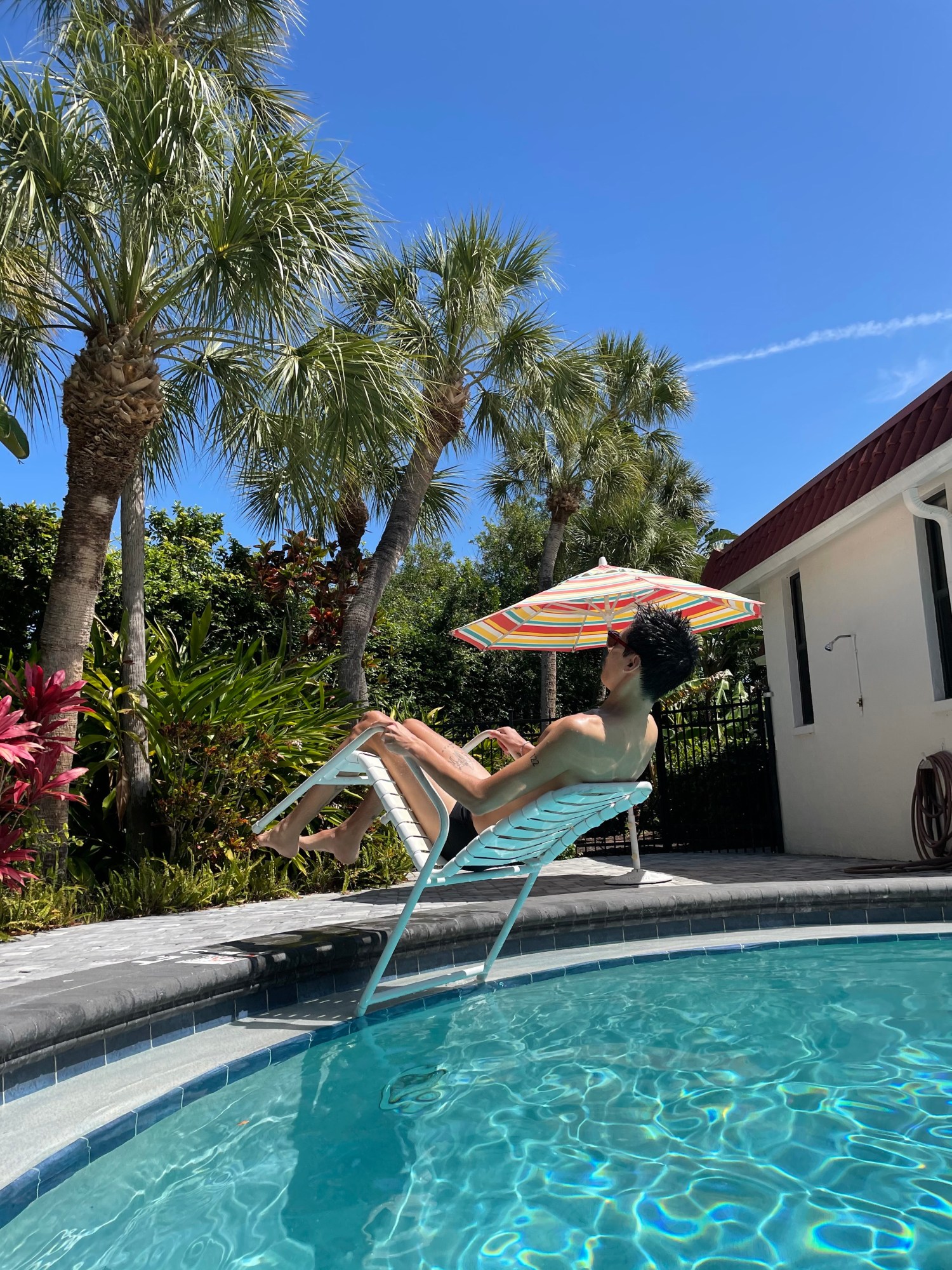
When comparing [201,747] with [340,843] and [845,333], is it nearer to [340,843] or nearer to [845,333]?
[340,843]

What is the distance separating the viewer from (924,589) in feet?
24.9

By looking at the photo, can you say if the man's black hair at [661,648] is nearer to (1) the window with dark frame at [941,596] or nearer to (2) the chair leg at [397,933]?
(2) the chair leg at [397,933]

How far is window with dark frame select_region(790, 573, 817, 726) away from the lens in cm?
1030

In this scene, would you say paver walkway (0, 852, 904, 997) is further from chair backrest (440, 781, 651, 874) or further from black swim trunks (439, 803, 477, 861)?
chair backrest (440, 781, 651, 874)

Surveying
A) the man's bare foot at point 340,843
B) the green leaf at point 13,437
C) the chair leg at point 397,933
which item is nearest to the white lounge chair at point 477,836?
the chair leg at point 397,933

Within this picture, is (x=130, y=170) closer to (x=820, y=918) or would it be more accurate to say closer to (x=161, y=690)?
(x=161, y=690)

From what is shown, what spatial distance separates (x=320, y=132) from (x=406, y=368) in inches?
79.4

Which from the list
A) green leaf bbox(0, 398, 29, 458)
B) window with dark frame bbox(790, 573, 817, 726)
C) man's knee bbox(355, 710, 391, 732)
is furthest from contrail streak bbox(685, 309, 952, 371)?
man's knee bbox(355, 710, 391, 732)

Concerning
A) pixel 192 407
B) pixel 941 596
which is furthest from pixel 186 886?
pixel 941 596

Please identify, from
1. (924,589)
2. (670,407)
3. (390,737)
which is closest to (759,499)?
(670,407)

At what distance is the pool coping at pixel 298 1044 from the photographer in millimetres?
2131

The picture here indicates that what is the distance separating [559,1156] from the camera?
2.23 meters

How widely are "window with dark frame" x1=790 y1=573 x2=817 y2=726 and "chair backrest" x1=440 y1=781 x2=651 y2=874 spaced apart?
7319 mm

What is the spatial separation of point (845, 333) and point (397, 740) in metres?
35.6
